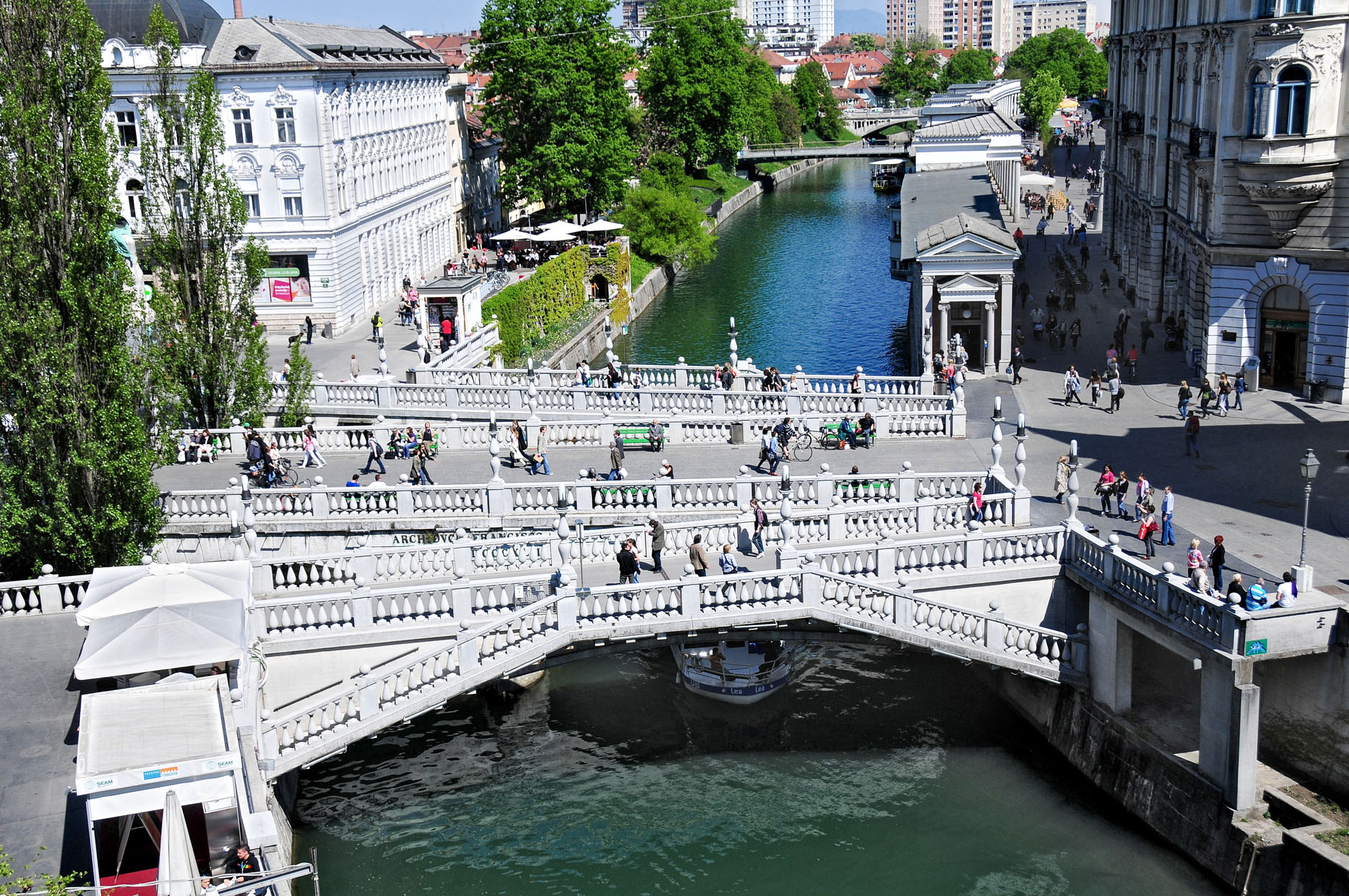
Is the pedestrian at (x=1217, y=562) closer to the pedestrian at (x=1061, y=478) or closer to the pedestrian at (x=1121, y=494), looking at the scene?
the pedestrian at (x=1121, y=494)

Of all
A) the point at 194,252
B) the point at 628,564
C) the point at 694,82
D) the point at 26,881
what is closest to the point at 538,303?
the point at 194,252

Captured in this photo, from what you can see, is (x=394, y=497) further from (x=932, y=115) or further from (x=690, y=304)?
(x=932, y=115)

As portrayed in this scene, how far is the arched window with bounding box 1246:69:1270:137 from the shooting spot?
43.0 meters

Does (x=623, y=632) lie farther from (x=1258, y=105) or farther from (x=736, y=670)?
(x=1258, y=105)

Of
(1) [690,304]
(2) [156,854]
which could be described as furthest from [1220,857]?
(1) [690,304]

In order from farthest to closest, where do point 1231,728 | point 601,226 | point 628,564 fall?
1. point 601,226
2. point 628,564
3. point 1231,728

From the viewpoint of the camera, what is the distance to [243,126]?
6450 centimetres

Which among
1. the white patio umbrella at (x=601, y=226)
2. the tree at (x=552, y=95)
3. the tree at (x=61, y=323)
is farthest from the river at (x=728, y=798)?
the tree at (x=552, y=95)

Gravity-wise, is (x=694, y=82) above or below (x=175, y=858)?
above

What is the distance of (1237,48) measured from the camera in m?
44.0

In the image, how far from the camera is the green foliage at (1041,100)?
484 feet

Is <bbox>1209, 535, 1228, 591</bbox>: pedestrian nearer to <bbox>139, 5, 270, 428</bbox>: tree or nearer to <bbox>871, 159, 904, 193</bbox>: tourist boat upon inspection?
<bbox>139, 5, 270, 428</bbox>: tree

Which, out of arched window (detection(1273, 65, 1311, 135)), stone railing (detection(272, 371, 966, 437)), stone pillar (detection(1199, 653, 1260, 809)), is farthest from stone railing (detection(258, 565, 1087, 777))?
arched window (detection(1273, 65, 1311, 135))

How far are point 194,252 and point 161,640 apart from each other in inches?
657
